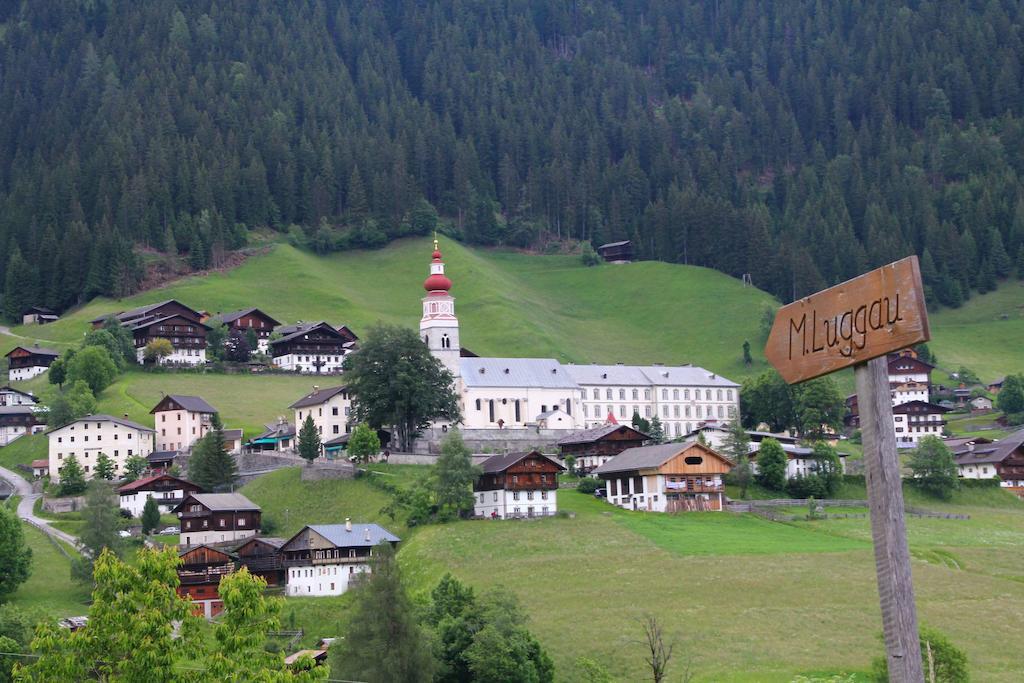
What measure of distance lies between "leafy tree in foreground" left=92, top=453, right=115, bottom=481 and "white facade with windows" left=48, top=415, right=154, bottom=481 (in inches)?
62.2

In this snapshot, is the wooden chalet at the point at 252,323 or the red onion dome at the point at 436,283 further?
the wooden chalet at the point at 252,323

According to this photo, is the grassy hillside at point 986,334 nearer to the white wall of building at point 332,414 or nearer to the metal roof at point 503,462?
the white wall of building at point 332,414

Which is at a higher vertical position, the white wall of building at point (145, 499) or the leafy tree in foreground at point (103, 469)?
the leafy tree in foreground at point (103, 469)

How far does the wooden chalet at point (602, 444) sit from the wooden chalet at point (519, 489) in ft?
51.4

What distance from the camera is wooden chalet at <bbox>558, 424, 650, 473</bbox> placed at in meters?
107

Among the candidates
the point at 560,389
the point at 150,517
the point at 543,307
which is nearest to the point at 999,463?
the point at 560,389

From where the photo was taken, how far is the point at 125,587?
103 ft

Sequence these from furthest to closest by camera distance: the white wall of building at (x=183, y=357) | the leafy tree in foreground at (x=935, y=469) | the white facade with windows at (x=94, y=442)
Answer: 1. the white wall of building at (x=183, y=357)
2. the white facade with windows at (x=94, y=442)
3. the leafy tree in foreground at (x=935, y=469)

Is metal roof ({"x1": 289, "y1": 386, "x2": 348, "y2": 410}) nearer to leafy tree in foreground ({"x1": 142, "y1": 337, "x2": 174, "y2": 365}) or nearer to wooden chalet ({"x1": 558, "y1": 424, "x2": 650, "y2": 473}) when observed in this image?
wooden chalet ({"x1": 558, "y1": 424, "x2": 650, "y2": 473})

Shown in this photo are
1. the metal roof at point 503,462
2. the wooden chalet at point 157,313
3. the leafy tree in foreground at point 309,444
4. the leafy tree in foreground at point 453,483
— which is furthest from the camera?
the wooden chalet at point 157,313

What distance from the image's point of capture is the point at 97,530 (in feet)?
281

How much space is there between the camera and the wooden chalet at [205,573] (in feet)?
275

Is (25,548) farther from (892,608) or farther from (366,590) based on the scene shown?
(892,608)

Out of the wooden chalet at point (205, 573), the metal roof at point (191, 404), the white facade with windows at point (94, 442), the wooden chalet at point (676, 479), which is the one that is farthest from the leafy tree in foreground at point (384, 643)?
the metal roof at point (191, 404)
